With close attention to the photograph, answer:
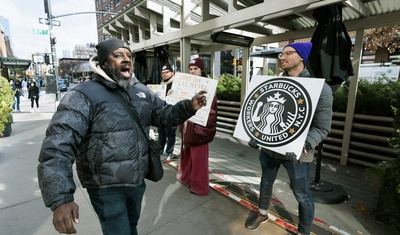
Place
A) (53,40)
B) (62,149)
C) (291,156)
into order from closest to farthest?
(62,149) < (291,156) < (53,40)

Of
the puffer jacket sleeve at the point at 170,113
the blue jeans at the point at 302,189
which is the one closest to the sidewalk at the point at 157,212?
the blue jeans at the point at 302,189

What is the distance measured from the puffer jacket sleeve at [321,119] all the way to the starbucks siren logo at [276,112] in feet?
0.37

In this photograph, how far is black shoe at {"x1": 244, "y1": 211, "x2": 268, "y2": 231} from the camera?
235cm

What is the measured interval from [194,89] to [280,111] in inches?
45.8

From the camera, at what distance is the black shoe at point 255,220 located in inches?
92.3

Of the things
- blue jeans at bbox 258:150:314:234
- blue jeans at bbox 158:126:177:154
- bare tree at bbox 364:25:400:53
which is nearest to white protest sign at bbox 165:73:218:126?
blue jeans at bbox 258:150:314:234

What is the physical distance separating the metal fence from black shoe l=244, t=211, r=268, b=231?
238cm

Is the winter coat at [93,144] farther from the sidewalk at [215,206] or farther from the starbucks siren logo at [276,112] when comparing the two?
the sidewalk at [215,206]

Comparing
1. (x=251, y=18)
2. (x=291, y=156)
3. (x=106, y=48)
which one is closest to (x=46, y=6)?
(x=251, y=18)

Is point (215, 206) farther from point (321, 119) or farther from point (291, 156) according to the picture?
point (321, 119)

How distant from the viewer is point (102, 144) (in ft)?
4.65

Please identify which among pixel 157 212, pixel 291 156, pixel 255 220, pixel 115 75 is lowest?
pixel 157 212

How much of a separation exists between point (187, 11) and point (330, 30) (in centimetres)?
270

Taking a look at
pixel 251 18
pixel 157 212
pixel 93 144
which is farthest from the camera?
pixel 251 18
